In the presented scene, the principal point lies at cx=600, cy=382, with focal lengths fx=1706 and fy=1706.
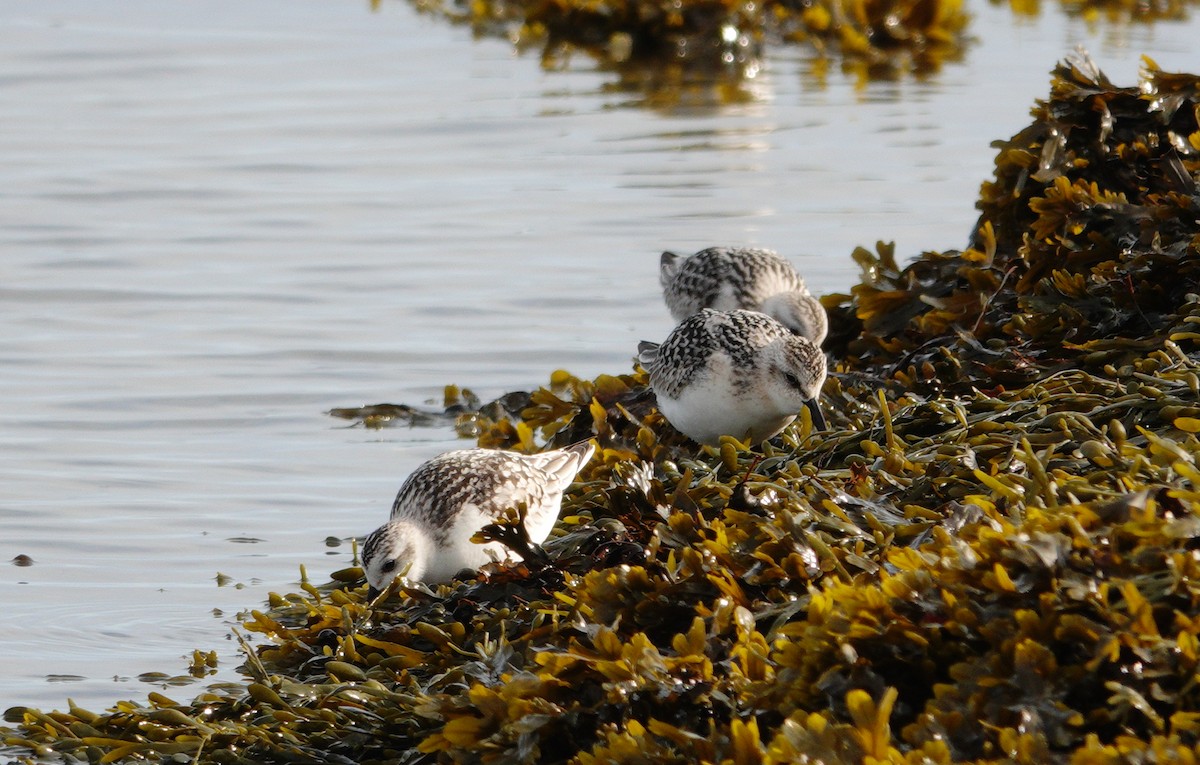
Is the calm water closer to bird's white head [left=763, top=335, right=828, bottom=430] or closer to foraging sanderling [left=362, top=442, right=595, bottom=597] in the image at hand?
foraging sanderling [left=362, top=442, right=595, bottom=597]

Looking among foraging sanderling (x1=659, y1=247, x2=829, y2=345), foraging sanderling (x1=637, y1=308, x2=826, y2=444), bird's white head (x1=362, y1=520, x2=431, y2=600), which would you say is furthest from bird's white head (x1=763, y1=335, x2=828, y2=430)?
foraging sanderling (x1=659, y1=247, x2=829, y2=345)

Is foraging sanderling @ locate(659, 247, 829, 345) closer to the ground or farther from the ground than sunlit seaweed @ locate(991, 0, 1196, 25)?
closer to the ground

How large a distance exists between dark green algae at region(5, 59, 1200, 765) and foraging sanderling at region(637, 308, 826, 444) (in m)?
0.17

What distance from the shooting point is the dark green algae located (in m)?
3.04

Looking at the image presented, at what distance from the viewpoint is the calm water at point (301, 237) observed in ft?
20.2

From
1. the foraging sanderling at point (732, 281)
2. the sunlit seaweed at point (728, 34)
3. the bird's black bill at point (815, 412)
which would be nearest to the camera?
the bird's black bill at point (815, 412)

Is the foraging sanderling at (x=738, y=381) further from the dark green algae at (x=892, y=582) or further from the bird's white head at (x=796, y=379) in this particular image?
the dark green algae at (x=892, y=582)

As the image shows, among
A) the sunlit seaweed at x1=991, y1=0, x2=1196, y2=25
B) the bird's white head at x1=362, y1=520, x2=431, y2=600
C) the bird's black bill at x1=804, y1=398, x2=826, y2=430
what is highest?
the sunlit seaweed at x1=991, y1=0, x2=1196, y2=25

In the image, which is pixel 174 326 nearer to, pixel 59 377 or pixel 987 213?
pixel 59 377

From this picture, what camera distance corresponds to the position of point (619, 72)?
15180 millimetres

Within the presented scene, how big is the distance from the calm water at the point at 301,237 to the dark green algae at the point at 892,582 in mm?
935

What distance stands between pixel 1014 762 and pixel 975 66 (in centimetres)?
1339

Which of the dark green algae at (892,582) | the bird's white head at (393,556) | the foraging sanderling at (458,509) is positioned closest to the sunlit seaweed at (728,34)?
the dark green algae at (892,582)

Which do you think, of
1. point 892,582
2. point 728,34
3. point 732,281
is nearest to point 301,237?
point 732,281
